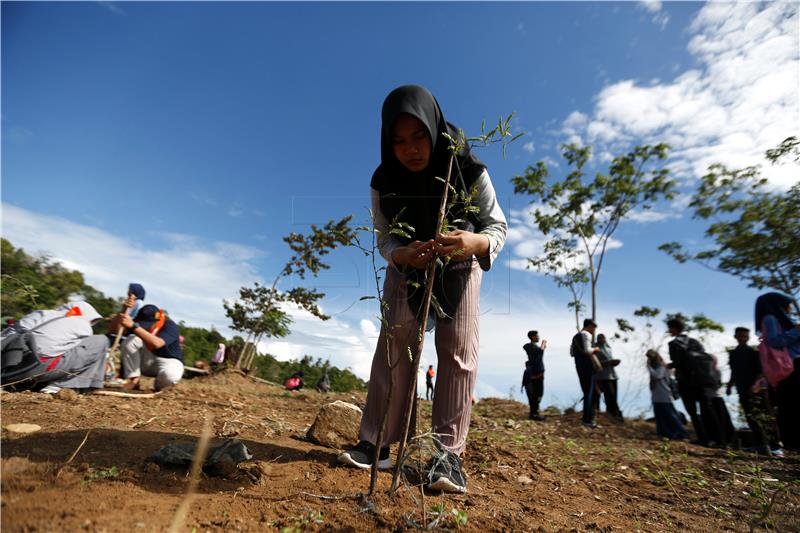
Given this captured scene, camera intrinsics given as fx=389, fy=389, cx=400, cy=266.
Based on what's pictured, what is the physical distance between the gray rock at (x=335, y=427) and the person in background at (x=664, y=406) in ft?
18.3

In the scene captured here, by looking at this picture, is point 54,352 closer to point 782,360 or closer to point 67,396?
point 67,396

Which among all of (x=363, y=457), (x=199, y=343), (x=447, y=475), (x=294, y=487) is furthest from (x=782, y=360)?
(x=199, y=343)

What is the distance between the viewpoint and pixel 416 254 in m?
1.70

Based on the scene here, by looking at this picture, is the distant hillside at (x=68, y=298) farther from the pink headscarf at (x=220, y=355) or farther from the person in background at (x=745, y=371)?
the person in background at (x=745, y=371)

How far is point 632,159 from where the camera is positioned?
12.6m

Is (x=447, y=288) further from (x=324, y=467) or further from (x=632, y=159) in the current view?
(x=632, y=159)

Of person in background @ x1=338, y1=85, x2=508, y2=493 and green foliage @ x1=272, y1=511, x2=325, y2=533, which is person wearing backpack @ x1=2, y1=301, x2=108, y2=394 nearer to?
person in background @ x1=338, y1=85, x2=508, y2=493

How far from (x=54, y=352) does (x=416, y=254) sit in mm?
4003

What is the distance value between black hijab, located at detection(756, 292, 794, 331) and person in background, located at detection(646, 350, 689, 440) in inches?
82.3

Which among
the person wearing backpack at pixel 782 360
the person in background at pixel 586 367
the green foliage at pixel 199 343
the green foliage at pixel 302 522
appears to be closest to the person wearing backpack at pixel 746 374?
the person wearing backpack at pixel 782 360

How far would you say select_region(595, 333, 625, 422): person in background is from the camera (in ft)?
24.4

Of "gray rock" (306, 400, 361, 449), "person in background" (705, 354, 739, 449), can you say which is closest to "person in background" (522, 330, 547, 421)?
"person in background" (705, 354, 739, 449)

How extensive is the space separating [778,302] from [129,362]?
7772 mm

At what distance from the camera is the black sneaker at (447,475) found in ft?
5.49
